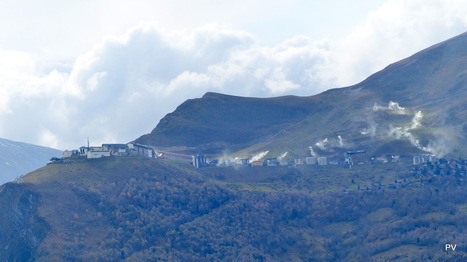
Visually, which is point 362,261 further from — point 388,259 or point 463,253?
point 463,253

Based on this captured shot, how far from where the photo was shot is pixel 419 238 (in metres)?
200

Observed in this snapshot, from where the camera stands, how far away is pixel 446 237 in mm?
196125

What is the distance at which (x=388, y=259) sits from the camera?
193250 millimetres

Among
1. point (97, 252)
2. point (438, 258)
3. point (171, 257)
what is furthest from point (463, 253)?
point (97, 252)

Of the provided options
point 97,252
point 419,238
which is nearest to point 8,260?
point 97,252

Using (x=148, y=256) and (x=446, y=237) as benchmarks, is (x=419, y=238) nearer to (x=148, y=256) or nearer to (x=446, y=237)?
(x=446, y=237)

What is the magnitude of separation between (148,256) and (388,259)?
60.0 meters

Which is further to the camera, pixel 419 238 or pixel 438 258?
pixel 419 238

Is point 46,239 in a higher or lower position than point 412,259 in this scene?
higher

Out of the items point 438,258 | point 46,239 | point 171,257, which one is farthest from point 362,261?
point 46,239

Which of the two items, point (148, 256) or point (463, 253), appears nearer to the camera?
point (463, 253)

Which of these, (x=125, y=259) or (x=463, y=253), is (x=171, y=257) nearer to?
(x=125, y=259)

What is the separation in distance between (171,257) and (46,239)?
31848 millimetres

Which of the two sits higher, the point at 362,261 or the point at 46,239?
the point at 46,239
